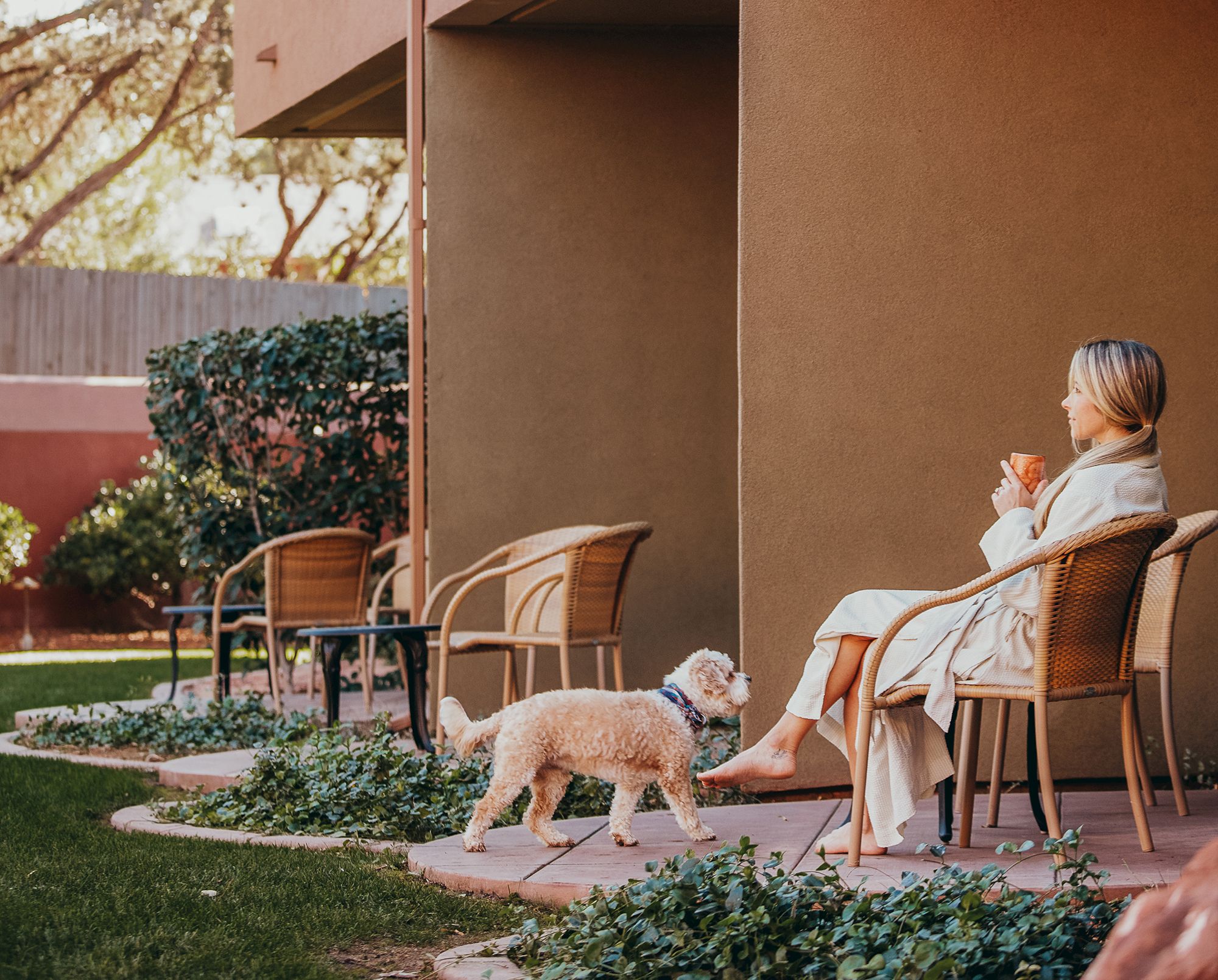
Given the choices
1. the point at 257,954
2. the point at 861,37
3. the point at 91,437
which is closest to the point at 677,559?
the point at 861,37

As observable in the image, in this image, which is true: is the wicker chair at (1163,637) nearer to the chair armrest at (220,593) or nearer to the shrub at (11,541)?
the chair armrest at (220,593)

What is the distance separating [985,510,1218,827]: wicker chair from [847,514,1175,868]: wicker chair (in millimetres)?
437

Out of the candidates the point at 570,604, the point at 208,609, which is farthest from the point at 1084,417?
the point at 208,609

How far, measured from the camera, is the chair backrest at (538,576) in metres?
6.46

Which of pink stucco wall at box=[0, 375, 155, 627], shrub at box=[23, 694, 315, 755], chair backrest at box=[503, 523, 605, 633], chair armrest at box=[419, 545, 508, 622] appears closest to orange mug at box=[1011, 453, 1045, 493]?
chair backrest at box=[503, 523, 605, 633]

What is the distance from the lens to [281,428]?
30.7ft

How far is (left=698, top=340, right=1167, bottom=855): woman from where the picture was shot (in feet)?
12.2

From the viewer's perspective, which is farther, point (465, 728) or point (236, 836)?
point (236, 836)

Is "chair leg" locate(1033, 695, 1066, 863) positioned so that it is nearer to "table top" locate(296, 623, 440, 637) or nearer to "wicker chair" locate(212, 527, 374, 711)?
"table top" locate(296, 623, 440, 637)

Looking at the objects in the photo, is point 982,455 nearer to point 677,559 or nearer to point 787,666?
point 787,666

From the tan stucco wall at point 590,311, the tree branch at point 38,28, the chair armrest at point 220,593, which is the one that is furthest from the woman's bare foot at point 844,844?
the tree branch at point 38,28

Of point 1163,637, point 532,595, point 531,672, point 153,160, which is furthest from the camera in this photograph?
point 153,160

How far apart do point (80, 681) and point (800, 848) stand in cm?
746

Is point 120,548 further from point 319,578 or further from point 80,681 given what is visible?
point 319,578
